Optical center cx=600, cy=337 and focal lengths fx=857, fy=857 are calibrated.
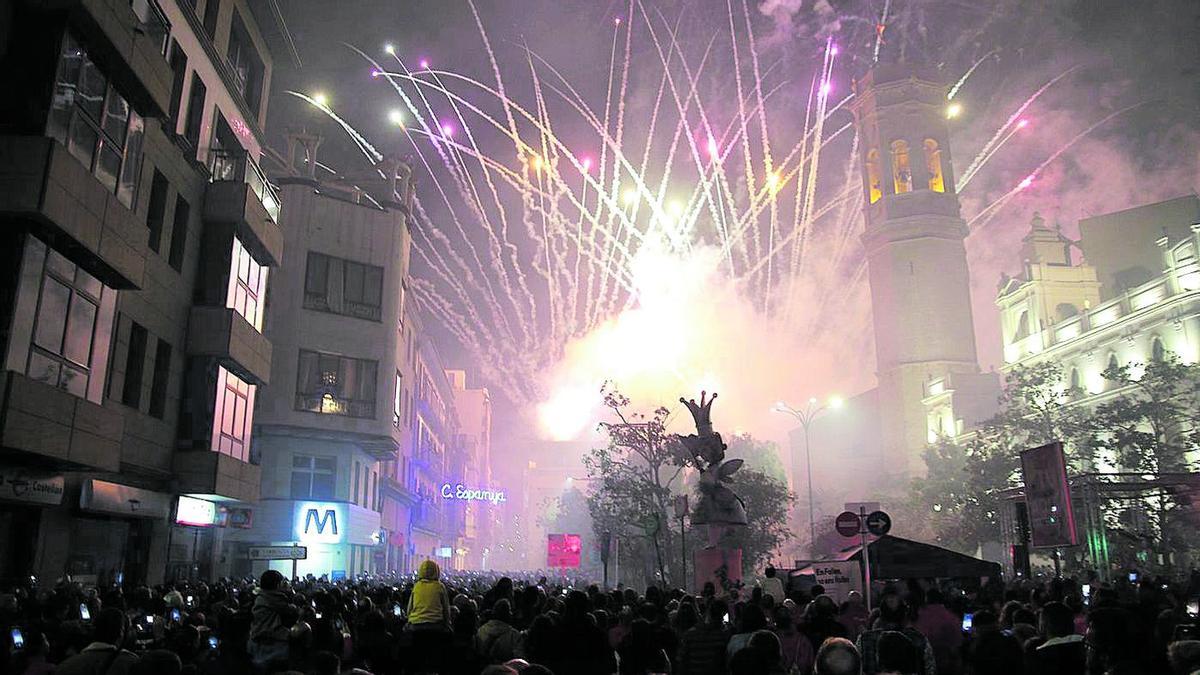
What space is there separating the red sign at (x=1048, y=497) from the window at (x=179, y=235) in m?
27.0

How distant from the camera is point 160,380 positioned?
25859 millimetres

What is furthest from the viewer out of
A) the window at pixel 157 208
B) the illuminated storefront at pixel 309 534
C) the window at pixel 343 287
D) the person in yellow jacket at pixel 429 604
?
the window at pixel 343 287

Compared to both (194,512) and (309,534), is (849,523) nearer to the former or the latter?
(194,512)

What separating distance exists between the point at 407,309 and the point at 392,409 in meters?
15.5

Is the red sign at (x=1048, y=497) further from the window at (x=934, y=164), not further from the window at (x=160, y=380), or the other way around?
the window at (x=934, y=164)

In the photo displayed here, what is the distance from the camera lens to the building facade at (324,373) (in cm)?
4103

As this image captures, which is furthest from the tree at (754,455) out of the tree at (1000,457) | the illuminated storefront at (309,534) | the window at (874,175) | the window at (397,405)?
the illuminated storefront at (309,534)

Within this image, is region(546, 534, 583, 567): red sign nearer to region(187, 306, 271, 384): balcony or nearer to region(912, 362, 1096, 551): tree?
region(187, 306, 271, 384): balcony

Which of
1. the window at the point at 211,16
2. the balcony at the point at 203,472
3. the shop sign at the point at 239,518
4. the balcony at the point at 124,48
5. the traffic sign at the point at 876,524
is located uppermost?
the window at the point at 211,16

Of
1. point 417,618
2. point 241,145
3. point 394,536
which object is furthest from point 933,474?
point 417,618

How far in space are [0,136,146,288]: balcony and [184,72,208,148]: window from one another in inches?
361

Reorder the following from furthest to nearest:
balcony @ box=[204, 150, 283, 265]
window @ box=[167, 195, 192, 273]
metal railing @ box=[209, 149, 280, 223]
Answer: metal railing @ box=[209, 149, 280, 223] < balcony @ box=[204, 150, 283, 265] < window @ box=[167, 195, 192, 273]

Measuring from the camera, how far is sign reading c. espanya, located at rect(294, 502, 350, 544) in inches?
1630

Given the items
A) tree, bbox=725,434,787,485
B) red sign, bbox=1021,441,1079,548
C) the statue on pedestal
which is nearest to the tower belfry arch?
tree, bbox=725,434,787,485
